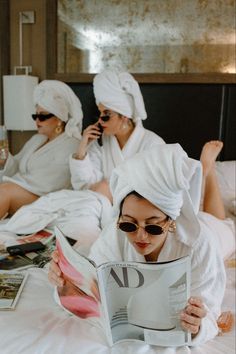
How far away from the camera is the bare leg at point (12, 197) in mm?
2316

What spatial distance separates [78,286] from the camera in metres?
1.09

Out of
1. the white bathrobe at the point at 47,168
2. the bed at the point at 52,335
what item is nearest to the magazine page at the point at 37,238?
the bed at the point at 52,335

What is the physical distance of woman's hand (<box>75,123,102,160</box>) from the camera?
238cm

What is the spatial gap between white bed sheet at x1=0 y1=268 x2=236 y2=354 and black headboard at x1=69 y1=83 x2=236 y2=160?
175 centimetres

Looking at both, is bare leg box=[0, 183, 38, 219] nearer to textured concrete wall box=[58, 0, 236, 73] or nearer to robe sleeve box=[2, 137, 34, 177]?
robe sleeve box=[2, 137, 34, 177]

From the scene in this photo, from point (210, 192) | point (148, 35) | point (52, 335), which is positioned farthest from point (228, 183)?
point (52, 335)

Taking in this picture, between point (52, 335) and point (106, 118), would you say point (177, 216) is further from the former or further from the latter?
point (106, 118)

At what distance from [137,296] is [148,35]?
7.51 ft

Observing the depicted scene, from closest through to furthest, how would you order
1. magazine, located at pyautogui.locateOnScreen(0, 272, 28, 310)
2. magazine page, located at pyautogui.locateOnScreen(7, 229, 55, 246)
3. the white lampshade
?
magazine, located at pyautogui.locateOnScreen(0, 272, 28, 310)
magazine page, located at pyautogui.locateOnScreen(7, 229, 55, 246)
the white lampshade

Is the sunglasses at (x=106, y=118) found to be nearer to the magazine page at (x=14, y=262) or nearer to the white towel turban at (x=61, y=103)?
the white towel turban at (x=61, y=103)

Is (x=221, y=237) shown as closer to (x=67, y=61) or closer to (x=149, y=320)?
(x=149, y=320)

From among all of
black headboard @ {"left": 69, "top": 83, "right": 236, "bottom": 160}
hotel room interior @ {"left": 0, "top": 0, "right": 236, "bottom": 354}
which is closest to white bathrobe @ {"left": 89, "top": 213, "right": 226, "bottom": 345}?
hotel room interior @ {"left": 0, "top": 0, "right": 236, "bottom": 354}

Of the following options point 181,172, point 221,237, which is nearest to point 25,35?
point 221,237

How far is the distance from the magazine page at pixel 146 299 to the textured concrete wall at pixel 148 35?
2.15m
